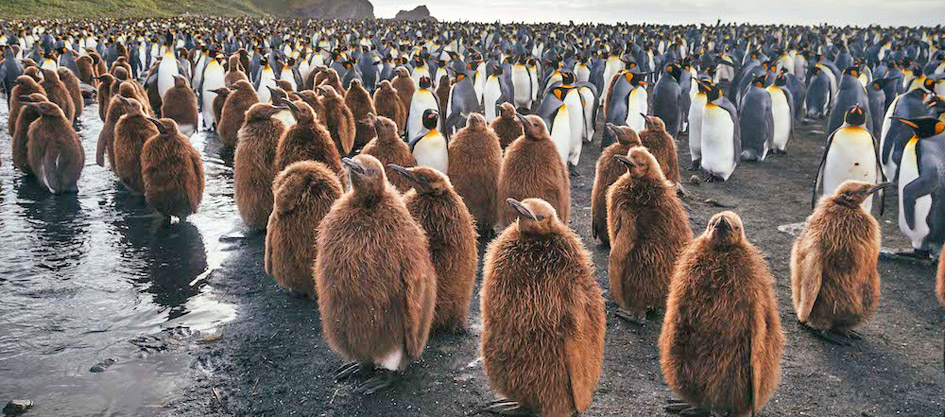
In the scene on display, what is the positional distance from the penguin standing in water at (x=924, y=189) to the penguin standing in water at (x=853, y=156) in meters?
0.51

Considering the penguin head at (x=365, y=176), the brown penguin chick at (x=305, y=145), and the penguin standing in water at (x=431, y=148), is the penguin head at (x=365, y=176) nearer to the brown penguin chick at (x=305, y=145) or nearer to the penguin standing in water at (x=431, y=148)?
the brown penguin chick at (x=305, y=145)

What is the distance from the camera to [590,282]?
3129 millimetres

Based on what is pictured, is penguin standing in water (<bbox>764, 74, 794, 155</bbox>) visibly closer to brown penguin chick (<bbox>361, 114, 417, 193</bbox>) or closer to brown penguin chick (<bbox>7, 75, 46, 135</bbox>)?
brown penguin chick (<bbox>361, 114, 417, 193</bbox>)

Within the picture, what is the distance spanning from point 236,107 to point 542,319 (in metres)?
6.81

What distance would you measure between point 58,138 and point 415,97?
4.43 metres

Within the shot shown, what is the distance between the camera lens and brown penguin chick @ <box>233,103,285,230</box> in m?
5.62

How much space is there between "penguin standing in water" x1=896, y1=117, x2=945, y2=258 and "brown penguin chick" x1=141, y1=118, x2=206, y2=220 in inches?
240

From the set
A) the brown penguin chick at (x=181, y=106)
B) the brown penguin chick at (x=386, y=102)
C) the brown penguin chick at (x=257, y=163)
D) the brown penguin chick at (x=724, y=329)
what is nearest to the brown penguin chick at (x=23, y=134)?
the brown penguin chick at (x=181, y=106)

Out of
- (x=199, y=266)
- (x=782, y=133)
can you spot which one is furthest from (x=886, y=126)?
(x=199, y=266)

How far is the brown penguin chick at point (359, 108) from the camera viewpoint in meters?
9.27

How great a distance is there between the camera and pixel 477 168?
19.4ft

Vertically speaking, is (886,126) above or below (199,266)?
above

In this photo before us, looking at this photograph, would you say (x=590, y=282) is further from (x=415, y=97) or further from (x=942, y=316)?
(x=415, y=97)

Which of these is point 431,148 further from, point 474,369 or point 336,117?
point 474,369
